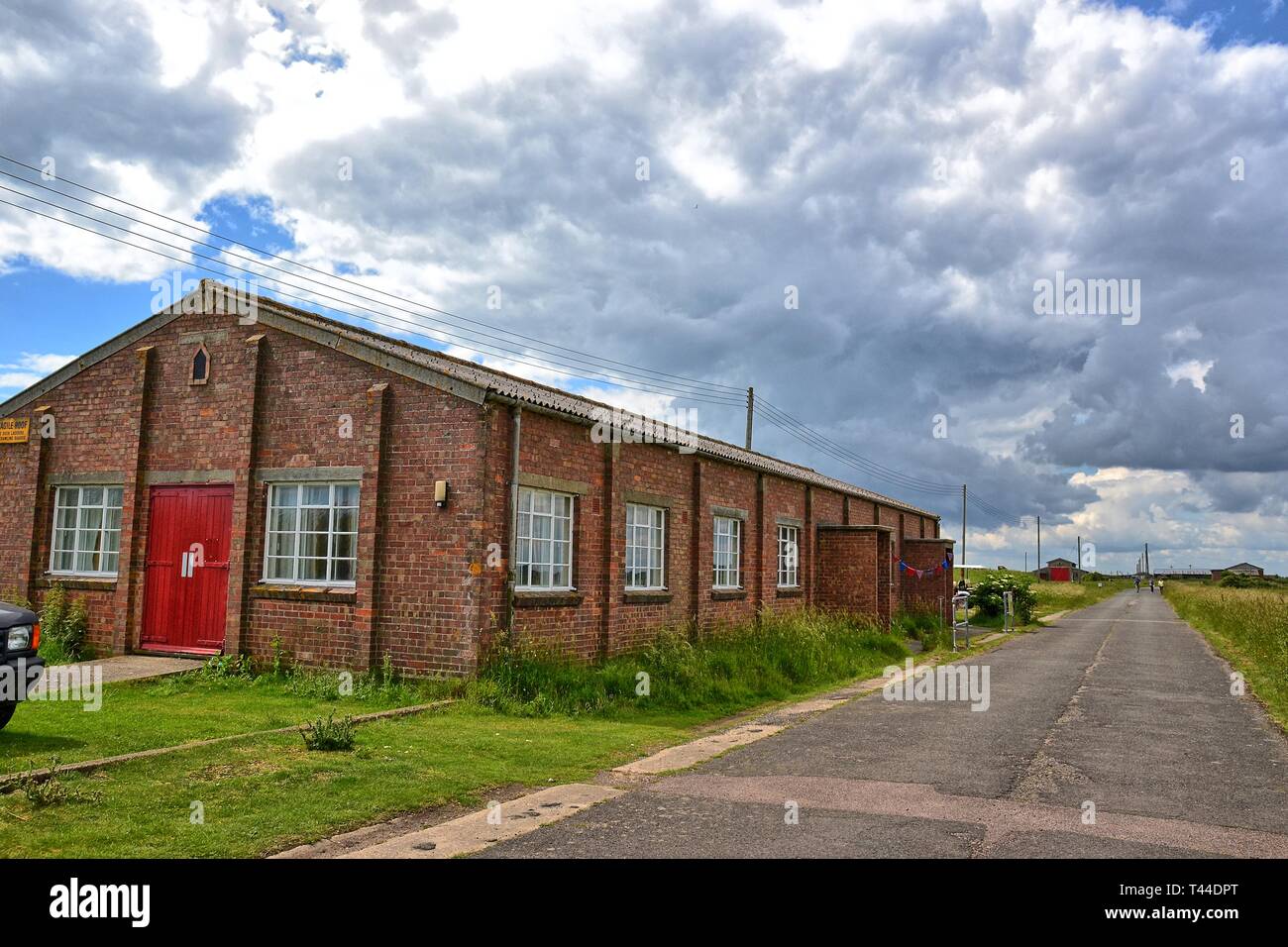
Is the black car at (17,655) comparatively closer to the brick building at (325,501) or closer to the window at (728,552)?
the brick building at (325,501)

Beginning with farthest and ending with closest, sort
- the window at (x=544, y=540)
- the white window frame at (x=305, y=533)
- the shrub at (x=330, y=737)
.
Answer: the window at (x=544, y=540) → the white window frame at (x=305, y=533) → the shrub at (x=330, y=737)

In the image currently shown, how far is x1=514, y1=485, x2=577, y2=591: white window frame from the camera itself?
1227 cm

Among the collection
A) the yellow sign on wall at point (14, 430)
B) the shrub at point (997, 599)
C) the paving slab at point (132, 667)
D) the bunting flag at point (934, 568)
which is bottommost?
the paving slab at point (132, 667)

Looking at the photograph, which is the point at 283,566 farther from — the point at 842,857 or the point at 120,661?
the point at 842,857

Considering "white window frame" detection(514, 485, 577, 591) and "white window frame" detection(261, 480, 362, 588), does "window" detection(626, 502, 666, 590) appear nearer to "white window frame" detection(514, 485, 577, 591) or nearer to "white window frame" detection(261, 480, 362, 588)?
"white window frame" detection(514, 485, 577, 591)

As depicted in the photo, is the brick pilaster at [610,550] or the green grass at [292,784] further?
the brick pilaster at [610,550]

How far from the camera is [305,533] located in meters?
12.6

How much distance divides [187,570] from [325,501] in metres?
2.55

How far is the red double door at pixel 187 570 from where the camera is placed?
12977mm

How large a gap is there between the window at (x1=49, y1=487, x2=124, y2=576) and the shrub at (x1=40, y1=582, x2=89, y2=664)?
53 cm

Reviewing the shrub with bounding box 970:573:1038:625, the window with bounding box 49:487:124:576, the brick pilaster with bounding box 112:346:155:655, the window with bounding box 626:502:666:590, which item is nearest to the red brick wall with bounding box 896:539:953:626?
the shrub with bounding box 970:573:1038:625

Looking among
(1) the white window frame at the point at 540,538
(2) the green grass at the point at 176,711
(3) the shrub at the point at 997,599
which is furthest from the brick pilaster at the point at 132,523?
(3) the shrub at the point at 997,599

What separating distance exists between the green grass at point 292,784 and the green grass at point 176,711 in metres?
0.80
